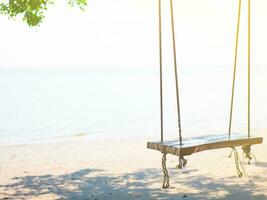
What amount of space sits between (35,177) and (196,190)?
181 inches

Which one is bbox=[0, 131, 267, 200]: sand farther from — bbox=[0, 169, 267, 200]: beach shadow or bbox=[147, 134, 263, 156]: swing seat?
bbox=[147, 134, 263, 156]: swing seat

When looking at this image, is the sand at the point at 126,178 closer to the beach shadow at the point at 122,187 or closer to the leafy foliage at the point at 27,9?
the beach shadow at the point at 122,187

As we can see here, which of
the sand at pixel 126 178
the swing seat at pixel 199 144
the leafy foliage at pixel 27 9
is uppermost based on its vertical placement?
the leafy foliage at pixel 27 9

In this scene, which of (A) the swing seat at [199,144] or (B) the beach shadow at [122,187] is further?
(B) the beach shadow at [122,187]

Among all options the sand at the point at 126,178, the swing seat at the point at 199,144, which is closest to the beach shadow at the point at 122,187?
the sand at the point at 126,178

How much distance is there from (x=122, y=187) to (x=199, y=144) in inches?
198

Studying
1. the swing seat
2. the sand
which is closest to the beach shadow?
the sand

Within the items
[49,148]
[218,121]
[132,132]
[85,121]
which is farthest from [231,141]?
[85,121]

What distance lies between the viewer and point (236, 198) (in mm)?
9859

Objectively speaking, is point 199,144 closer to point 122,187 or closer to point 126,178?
point 122,187

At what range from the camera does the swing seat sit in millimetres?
6762

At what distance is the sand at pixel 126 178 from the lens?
35.0 feet

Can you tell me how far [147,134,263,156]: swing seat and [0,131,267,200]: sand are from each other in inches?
108

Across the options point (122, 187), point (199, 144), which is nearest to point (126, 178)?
point (122, 187)
